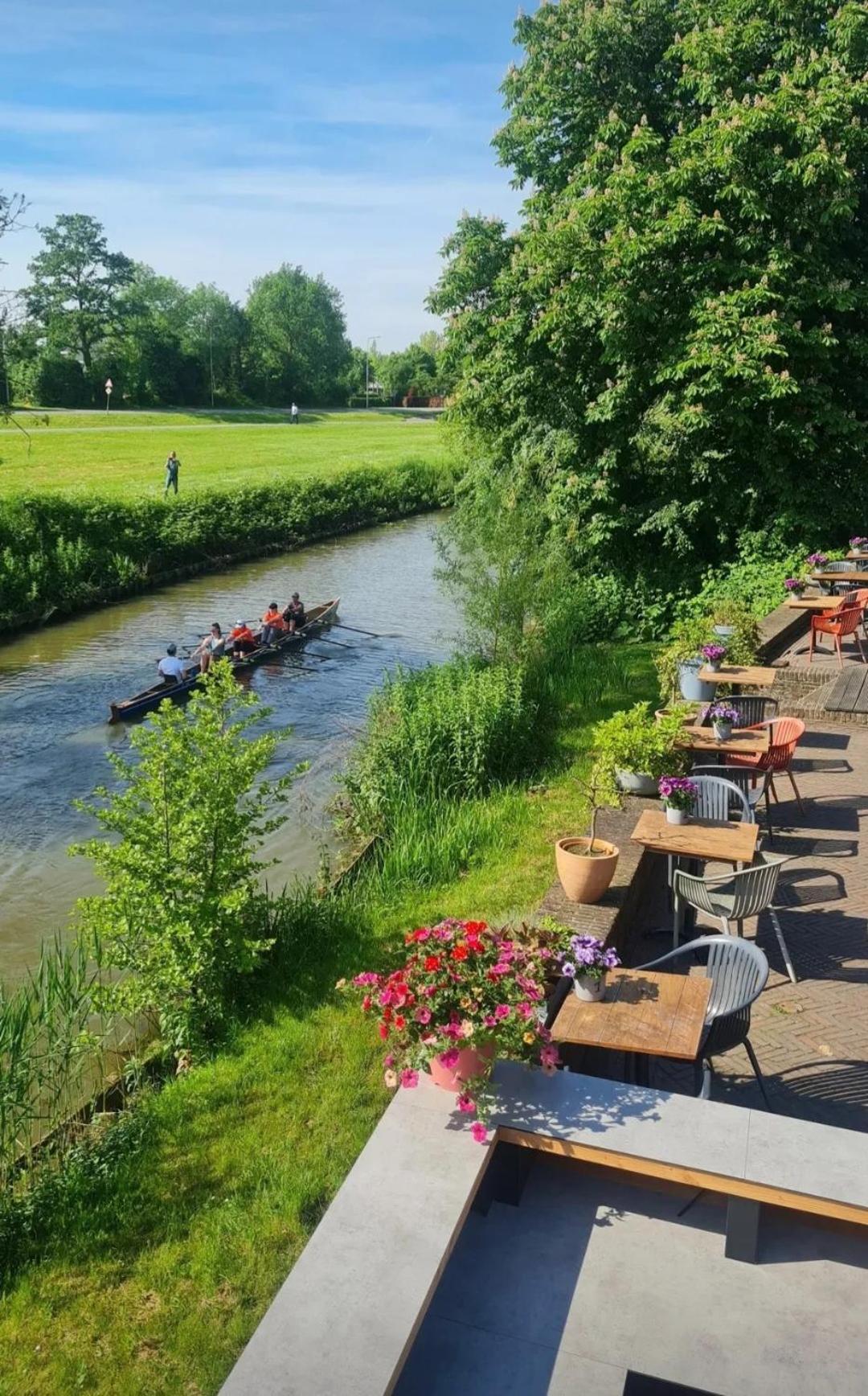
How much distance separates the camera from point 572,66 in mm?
20750

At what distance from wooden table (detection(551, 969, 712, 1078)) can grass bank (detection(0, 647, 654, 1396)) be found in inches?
60.2

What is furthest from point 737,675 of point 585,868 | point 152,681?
point 152,681

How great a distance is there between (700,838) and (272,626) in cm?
1702

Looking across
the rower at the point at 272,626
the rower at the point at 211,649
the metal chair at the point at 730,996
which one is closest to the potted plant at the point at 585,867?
the metal chair at the point at 730,996

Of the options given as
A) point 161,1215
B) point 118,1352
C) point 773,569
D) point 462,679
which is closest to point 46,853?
point 462,679

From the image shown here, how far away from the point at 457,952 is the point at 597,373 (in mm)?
18059

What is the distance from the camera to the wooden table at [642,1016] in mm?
4848

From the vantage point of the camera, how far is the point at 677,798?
24.3 ft

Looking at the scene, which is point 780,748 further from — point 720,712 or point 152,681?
point 152,681

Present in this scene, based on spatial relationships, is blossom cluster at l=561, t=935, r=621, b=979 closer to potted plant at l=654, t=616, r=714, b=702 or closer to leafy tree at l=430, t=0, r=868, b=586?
potted plant at l=654, t=616, r=714, b=702

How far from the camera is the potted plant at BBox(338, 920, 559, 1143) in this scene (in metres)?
4.68

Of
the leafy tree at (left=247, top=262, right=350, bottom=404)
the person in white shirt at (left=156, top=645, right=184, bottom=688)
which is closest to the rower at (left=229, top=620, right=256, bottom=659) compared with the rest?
the person in white shirt at (left=156, top=645, right=184, bottom=688)

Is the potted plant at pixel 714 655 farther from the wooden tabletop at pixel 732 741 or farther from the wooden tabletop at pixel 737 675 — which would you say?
the wooden tabletop at pixel 732 741

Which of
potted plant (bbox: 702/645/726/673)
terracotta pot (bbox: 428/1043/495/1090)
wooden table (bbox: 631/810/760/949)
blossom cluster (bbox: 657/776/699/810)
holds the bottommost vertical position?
terracotta pot (bbox: 428/1043/495/1090)
